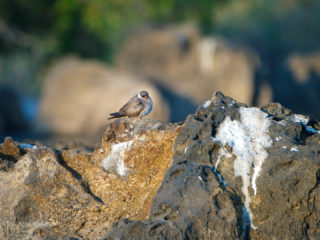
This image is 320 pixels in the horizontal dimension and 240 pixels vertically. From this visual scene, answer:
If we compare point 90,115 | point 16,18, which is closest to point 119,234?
point 90,115

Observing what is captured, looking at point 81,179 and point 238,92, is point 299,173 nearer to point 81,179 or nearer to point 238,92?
point 81,179

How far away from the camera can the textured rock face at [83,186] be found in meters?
4.83

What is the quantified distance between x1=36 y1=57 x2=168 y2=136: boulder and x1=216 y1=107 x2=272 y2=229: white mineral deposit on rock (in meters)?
11.3

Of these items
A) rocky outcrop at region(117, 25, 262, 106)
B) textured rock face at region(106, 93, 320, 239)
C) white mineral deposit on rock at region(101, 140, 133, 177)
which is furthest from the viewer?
rocky outcrop at region(117, 25, 262, 106)

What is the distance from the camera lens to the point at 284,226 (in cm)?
445

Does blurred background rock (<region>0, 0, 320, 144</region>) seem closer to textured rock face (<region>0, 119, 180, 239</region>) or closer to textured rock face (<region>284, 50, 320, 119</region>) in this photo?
textured rock face (<region>284, 50, 320, 119</region>)

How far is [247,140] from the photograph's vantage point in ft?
15.6

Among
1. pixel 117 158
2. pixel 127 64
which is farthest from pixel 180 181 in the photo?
pixel 127 64

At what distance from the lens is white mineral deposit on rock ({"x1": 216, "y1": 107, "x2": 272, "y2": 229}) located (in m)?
4.59

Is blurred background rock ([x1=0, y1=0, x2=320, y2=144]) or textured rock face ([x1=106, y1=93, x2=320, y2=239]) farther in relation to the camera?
blurred background rock ([x1=0, y1=0, x2=320, y2=144])

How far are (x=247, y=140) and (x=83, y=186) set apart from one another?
1.47 meters

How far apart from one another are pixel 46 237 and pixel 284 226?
193cm

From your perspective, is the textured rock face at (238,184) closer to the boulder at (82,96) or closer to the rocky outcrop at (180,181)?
the rocky outcrop at (180,181)

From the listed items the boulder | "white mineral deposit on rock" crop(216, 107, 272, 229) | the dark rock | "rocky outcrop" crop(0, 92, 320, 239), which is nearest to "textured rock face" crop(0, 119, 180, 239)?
"rocky outcrop" crop(0, 92, 320, 239)
